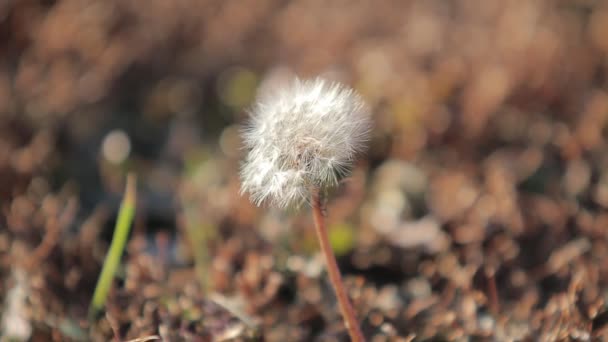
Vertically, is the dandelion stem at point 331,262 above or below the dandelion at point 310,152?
below

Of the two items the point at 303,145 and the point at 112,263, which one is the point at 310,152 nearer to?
the point at 303,145

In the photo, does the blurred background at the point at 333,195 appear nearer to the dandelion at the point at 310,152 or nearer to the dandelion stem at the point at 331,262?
the dandelion stem at the point at 331,262

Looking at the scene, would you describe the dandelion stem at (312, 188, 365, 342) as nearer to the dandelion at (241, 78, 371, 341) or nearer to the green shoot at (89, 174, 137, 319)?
the dandelion at (241, 78, 371, 341)

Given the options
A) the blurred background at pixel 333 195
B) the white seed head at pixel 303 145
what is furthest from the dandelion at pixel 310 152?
the blurred background at pixel 333 195

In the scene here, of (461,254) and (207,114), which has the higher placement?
(207,114)

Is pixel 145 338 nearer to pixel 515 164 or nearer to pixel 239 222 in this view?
pixel 239 222

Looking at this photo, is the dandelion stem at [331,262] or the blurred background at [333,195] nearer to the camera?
the dandelion stem at [331,262]

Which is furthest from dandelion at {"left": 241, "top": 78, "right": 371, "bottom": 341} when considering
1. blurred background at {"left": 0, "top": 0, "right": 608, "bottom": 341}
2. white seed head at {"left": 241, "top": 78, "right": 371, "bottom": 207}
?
blurred background at {"left": 0, "top": 0, "right": 608, "bottom": 341}

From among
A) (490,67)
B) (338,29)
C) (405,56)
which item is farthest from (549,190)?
(338,29)
